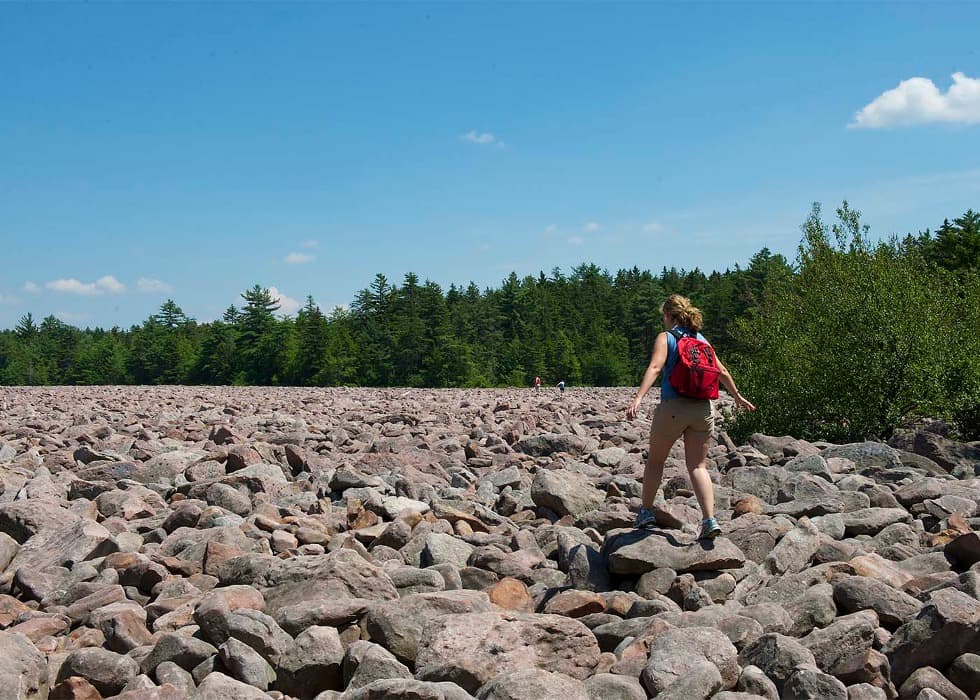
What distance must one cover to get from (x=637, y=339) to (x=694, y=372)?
9090 centimetres

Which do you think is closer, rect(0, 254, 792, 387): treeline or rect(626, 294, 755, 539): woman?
rect(626, 294, 755, 539): woman

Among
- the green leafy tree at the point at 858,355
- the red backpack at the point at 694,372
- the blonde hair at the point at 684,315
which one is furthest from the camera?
the green leafy tree at the point at 858,355

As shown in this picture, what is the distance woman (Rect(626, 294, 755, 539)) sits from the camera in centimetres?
670

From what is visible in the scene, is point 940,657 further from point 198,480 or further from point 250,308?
point 250,308

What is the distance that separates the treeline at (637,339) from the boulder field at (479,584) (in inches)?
181

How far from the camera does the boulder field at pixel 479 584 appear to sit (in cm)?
475

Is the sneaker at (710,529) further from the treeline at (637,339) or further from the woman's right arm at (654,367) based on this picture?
the treeline at (637,339)

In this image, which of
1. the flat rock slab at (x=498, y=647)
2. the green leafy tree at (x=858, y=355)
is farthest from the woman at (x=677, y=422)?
the green leafy tree at (x=858, y=355)

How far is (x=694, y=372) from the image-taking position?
662 cm

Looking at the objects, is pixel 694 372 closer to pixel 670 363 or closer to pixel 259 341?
pixel 670 363

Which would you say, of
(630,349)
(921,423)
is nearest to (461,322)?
(630,349)

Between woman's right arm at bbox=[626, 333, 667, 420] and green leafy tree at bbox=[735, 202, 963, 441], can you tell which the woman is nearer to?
woman's right arm at bbox=[626, 333, 667, 420]

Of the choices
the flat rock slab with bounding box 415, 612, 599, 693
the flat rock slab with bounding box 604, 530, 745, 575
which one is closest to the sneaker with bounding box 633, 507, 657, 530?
the flat rock slab with bounding box 604, 530, 745, 575

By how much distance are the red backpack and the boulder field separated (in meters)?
1.17
